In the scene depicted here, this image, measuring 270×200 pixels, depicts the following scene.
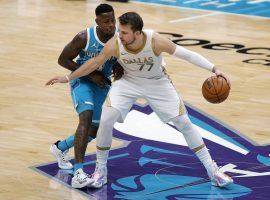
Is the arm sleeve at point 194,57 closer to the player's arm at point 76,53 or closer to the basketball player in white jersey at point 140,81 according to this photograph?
the basketball player in white jersey at point 140,81

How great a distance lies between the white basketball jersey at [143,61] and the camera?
837cm

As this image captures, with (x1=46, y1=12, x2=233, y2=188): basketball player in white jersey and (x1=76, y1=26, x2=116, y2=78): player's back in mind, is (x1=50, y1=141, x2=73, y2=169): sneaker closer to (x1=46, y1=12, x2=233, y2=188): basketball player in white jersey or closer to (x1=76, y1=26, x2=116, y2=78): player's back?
(x1=46, y1=12, x2=233, y2=188): basketball player in white jersey

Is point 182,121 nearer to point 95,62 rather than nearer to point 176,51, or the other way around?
point 176,51

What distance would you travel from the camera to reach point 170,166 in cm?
941

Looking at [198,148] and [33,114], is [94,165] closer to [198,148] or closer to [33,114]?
[198,148]

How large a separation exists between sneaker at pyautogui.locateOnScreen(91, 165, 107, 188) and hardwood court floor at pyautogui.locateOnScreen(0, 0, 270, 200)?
28 centimetres

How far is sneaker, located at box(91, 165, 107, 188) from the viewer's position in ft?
28.5

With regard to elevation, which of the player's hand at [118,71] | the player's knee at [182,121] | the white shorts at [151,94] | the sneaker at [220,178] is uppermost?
the player's hand at [118,71]

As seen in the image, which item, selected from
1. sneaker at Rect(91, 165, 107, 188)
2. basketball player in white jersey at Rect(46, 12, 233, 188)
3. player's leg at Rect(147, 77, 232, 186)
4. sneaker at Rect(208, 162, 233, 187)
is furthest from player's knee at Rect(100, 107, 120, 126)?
sneaker at Rect(208, 162, 233, 187)

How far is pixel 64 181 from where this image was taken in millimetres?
8914

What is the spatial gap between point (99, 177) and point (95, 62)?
1.18 metres

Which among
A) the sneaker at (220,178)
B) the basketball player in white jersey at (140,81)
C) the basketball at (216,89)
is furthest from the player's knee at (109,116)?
the sneaker at (220,178)

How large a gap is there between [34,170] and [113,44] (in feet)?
5.80

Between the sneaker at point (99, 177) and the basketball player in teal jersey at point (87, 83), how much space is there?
12 centimetres
